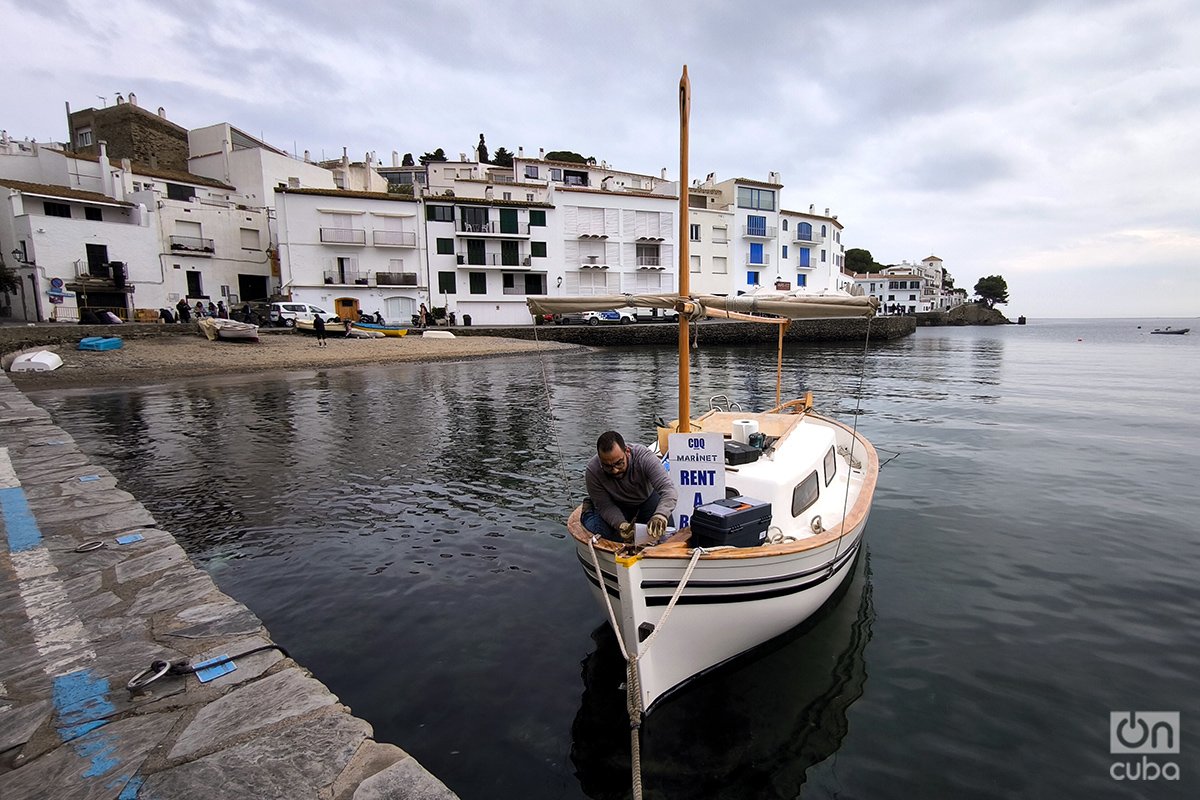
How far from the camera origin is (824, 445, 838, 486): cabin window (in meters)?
8.97

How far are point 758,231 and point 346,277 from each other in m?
45.7

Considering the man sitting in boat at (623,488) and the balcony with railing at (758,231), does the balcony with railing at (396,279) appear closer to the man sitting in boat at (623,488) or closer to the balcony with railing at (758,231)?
the balcony with railing at (758,231)

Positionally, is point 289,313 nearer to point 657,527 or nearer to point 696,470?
point 696,470

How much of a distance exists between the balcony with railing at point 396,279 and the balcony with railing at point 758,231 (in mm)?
38390

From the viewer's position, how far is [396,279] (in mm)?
52062

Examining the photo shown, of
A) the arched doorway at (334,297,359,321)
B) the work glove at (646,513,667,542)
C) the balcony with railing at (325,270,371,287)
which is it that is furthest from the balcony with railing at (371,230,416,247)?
the work glove at (646,513,667,542)

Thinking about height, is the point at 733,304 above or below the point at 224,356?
above

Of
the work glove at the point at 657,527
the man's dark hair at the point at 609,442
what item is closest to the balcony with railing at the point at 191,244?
the man's dark hair at the point at 609,442

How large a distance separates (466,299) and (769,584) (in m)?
52.6

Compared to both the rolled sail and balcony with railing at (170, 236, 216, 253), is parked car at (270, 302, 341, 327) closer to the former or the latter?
balcony with railing at (170, 236, 216, 253)

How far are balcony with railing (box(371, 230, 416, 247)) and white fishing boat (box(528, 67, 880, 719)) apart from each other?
46875mm

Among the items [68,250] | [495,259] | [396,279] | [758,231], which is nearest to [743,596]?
[68,250]

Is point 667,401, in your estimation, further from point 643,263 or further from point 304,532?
point 643,263

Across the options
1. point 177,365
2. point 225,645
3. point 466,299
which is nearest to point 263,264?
point 466,299
